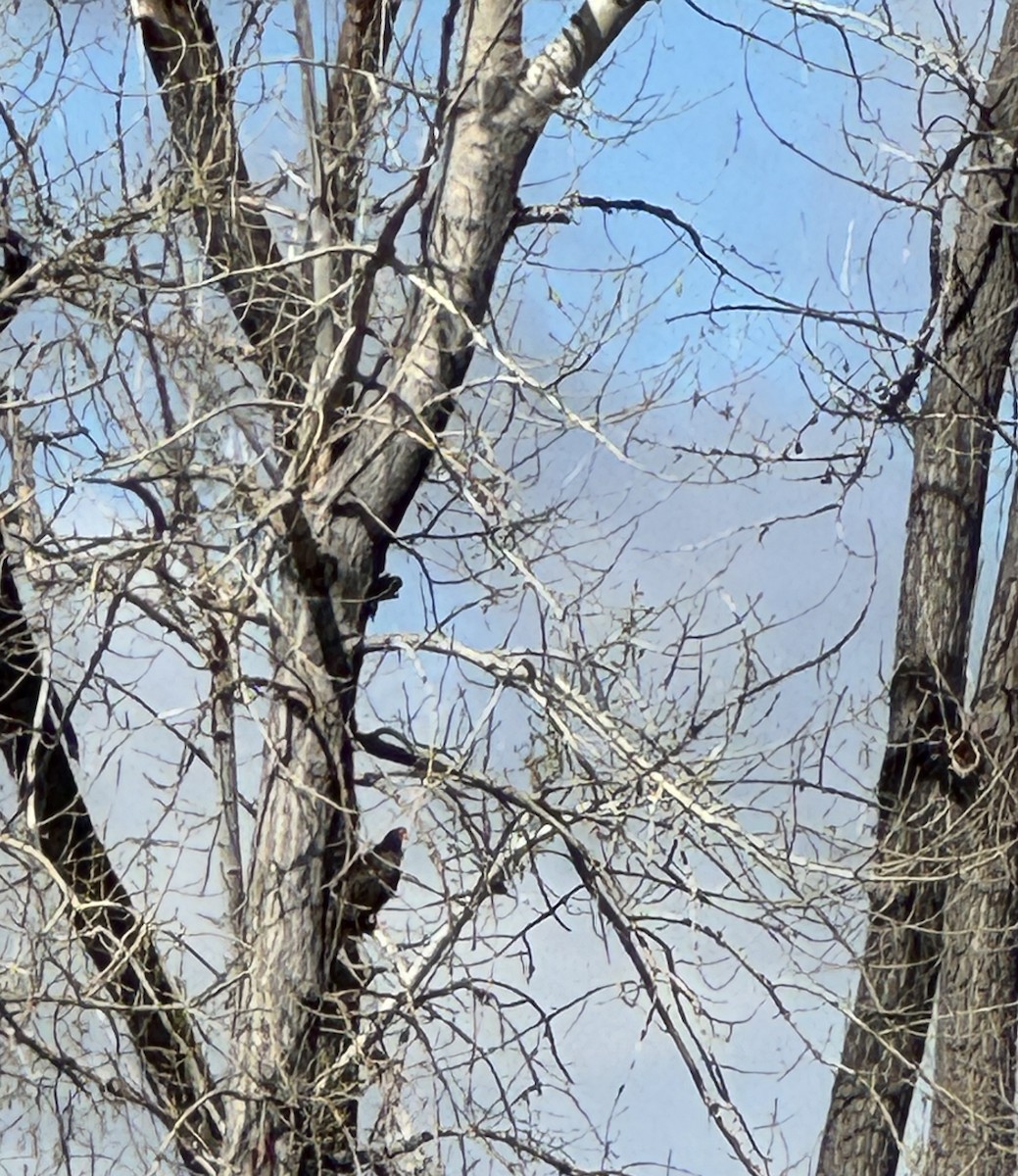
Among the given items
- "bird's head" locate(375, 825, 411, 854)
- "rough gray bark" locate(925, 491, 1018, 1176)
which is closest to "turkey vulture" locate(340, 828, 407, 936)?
"bird's head" locate(375, 825, 411, 854)

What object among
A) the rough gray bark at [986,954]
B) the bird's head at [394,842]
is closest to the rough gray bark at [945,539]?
the rough gray bark at [986,954]

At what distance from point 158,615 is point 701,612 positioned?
2.20 m

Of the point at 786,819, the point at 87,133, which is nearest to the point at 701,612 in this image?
the point at 786,819

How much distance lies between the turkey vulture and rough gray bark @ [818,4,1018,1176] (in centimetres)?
305

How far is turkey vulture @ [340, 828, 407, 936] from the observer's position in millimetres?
7250

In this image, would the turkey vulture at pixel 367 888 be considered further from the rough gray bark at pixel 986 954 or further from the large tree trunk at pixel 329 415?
the rough gray bark at pixel 986 954

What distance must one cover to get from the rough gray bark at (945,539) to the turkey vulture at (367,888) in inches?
120

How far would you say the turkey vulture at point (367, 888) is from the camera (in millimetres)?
7250

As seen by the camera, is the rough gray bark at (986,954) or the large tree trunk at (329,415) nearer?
the large tree trunk at (329,415)

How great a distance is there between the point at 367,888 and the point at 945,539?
4.24 metres

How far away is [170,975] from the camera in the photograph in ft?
24.1

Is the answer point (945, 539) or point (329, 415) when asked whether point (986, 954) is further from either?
point (329, 415)

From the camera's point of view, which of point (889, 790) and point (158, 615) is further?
point (889, 790)

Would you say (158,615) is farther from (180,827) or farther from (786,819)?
(786,819)
